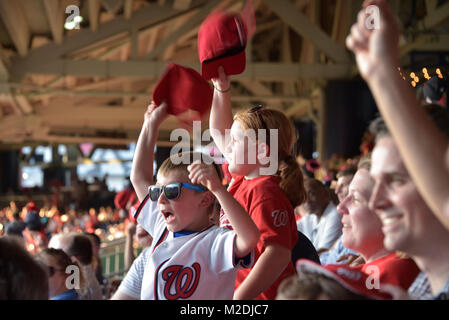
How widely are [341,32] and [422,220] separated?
10922mm

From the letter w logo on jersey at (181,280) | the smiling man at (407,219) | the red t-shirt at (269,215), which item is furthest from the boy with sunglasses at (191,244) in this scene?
the smiling man at (407,219)

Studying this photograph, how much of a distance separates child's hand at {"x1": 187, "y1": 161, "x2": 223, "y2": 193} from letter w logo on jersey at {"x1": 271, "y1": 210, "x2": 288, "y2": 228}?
0.31 meters

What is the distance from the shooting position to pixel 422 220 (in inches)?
43.0

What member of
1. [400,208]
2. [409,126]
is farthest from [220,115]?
[409,126]

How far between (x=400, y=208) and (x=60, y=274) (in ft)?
5.85

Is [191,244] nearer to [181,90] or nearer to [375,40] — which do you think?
[181,90]

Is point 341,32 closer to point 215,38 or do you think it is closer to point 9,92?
point 9,92

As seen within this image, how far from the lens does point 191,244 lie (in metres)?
1.77

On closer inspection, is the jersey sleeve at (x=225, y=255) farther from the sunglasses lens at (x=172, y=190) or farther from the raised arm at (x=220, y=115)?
the raised arm at (x=220, y=115)

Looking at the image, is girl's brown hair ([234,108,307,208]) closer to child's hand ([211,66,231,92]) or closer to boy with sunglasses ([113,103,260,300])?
child's hand ([211,66,231,92])

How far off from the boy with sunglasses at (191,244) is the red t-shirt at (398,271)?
0.32 m

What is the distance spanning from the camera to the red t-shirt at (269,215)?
1.79 meters

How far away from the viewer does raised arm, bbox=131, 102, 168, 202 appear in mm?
2059
